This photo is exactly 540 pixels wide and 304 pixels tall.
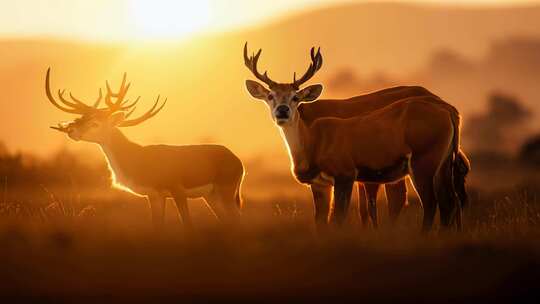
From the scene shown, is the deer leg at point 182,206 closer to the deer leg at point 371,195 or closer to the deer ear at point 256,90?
the deer ear at point 256,90

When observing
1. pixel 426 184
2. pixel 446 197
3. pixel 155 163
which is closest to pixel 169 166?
pixel 155 163

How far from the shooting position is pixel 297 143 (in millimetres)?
13023

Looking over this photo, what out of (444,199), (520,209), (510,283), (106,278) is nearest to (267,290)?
(106,278)

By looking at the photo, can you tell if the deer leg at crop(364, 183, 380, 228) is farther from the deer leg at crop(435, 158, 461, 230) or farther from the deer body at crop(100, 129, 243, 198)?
the deer body at crop(100, 129, 243, 198)

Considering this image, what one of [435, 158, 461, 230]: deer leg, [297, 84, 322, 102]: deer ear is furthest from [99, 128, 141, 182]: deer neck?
[435, 158, 461, 230]: deer leg

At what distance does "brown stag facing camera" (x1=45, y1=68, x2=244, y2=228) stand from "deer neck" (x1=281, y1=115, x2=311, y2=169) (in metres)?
1.37

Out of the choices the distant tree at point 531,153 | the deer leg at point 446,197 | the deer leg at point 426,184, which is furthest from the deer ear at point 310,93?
the distant tree at point 531,153

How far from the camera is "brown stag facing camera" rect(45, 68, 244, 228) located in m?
13.7

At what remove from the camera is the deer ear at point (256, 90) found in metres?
13.4

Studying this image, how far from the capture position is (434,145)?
13055 mm

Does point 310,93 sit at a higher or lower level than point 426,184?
higher

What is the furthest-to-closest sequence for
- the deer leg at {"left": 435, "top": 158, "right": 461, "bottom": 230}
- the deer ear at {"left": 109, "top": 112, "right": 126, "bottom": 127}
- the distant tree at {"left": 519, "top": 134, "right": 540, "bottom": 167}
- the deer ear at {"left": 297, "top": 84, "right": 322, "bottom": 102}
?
the distant tree at {"left": 519, "top": 134, "right": 540, "bottom": 167} → the deer ear at {"left": 109, "top": 112, "right": 126, "bottom": 127} → the deer ear at {"left": 297, "top": 84, "right": 322, "bottom": 102} → the deer leg at {"left": 435, "top": 158, "right": 461, "bottom": 230}

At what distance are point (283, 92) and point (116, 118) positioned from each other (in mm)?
2528

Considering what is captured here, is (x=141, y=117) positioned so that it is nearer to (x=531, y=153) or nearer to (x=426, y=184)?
(x=426, y=184)
